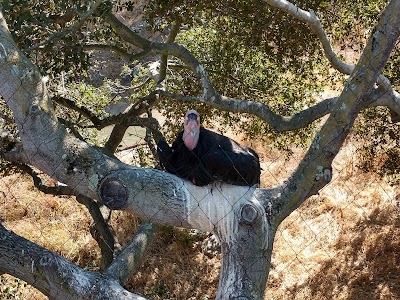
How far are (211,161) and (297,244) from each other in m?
4.03

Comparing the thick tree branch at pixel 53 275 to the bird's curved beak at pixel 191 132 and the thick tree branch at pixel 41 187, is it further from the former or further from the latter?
the thick tree branch at pixel 41 187

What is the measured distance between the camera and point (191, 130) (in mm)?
3492

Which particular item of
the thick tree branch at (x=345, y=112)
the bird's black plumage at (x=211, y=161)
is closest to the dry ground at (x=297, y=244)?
the bird's black plumage at (x=211, y=161)

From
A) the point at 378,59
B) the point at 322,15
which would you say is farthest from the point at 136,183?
the point at 322,15

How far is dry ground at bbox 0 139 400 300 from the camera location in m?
6.27

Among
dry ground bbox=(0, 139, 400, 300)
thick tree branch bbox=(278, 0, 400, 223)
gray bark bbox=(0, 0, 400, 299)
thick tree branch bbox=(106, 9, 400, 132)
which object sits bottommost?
gray bark bbox=(0, 0, 400, 299)

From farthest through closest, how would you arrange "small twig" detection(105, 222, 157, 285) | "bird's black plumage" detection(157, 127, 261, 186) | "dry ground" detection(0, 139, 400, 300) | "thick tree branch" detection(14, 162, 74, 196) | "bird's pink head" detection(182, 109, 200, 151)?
"dry ground" detection(0, 139, 400, 300)
"thick tree branch" detection(14, 162, 74, 196)
"bird's pink head" detection(182, 109, 200, 151)
"small twig" detection(105, 222, 157, 285)
"bird's black plumage" detection(157, 127, 261, 186)

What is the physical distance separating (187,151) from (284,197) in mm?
834

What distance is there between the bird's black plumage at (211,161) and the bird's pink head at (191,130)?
33 mm

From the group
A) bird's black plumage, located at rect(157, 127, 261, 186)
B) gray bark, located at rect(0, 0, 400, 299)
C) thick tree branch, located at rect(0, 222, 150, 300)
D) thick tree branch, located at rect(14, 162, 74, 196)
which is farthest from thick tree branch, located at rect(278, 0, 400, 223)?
thick tree branch, located at rect(14, 162, 74, 196)

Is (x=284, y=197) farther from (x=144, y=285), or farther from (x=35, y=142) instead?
(x=144, y=285)

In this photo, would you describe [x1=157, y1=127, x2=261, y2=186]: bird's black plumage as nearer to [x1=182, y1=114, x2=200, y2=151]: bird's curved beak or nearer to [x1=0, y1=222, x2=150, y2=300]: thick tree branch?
[x1=182, y1=114, x2=200, y2=151]: bird's curved beak

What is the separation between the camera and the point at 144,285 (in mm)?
6879

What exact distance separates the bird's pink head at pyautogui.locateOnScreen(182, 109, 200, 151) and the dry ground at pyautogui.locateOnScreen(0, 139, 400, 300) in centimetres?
277
